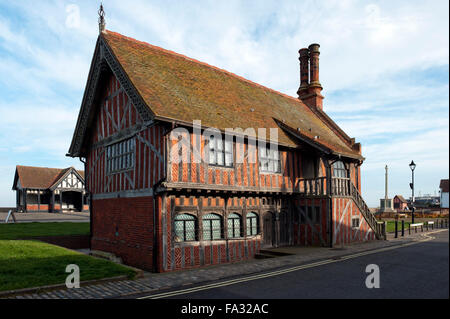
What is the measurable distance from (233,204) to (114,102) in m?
7.03

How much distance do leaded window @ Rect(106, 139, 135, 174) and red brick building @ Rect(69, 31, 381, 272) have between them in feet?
0.14

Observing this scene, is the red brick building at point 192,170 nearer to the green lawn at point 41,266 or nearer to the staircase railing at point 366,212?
the staircase railing at point 366,212

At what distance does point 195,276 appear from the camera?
10609mm

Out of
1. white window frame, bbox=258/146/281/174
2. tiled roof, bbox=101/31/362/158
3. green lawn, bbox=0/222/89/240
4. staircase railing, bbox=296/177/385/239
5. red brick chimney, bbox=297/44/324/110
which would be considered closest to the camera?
tiled roof, bbox=101/31/362/158

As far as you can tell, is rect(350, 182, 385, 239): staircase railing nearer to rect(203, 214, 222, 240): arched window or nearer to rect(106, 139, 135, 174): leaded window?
rect(203, 214, 222, 240): arched window

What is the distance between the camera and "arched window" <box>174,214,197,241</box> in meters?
12.4

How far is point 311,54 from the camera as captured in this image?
86.3ft

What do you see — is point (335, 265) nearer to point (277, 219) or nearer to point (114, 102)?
point (277, 219)

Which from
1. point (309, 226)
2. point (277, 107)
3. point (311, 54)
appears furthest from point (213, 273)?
point (311, 54)

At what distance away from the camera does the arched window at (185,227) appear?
12.4 m

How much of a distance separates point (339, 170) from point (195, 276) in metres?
12.2

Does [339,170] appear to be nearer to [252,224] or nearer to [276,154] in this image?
[276,154]

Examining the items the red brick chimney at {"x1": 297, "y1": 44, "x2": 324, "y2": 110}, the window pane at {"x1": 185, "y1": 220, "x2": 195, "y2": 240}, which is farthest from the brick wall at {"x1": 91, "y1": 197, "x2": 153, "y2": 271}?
the red brick chimney at {"x1": 297, "y1": 44, "x2": 324, "y2": 110}

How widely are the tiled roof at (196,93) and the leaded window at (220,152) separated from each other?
0.62 metres
